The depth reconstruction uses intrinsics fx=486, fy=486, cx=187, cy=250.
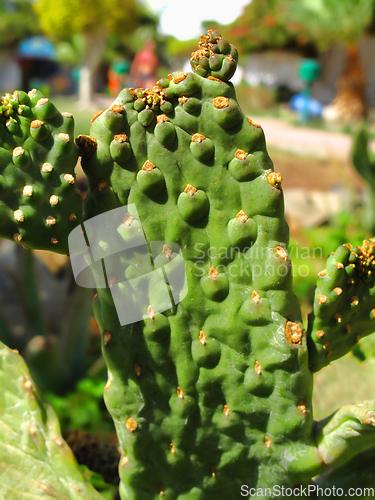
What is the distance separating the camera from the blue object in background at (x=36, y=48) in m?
30.6

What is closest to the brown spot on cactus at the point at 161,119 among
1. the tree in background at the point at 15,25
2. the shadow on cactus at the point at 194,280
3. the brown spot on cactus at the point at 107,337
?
the shadow on cactus at the point at 194,280

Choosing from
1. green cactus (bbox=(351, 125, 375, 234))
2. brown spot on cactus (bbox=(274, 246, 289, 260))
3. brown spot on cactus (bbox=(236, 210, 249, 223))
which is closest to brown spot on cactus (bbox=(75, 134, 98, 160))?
brown spot on cactus (bbox=(236, 210, 249, 223))

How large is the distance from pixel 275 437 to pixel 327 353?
0.26m

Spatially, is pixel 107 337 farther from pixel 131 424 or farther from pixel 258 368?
pixel 258 368

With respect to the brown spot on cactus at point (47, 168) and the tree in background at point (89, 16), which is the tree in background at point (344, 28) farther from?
the brown spot on cactus at point (47, 168)

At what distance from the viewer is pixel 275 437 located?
1.28 m

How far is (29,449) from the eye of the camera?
129 cm

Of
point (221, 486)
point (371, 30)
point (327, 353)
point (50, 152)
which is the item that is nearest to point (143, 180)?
point (50, 152)

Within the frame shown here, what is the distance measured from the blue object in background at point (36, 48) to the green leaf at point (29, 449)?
32.3 meters

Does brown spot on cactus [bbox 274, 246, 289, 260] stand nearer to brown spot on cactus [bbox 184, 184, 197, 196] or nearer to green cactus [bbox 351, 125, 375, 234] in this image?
brown spot on cactus [bbox 184, 184, 197, 196]

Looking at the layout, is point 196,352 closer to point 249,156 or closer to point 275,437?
point 275,437

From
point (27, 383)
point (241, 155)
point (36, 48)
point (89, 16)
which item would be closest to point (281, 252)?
point (241, 155)

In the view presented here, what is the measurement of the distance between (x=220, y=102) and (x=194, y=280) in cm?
42

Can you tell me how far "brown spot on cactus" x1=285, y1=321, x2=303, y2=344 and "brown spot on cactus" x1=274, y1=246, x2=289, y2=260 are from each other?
169mm
